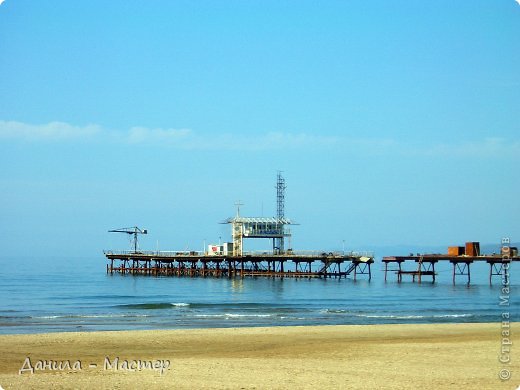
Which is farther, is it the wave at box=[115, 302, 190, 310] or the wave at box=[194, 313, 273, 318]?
the wave at box=[115, 302, 190, 310]

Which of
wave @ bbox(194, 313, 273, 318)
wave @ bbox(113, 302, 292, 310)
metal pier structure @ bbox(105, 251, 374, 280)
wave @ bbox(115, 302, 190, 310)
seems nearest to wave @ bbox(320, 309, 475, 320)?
wave @ bbox(194, 313, 273, 318)

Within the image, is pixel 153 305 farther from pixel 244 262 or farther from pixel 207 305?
pixel 244 262

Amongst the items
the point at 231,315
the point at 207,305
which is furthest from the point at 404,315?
the point at 207,305

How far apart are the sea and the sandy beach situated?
4931 millimetres

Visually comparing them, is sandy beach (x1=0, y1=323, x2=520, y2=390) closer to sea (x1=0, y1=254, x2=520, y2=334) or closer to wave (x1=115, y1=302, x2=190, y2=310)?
sea (x1=0, y1=254, x2=520, y2=334)

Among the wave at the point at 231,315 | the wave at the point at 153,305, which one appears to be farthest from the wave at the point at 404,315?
the wave at the point at 153,305

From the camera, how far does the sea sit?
3978 centimetres

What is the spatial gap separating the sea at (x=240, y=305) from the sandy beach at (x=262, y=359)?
4931mm

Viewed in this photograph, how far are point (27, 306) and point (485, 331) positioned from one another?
2904cm

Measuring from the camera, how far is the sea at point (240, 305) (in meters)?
39.8

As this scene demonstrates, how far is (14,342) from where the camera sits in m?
28.7

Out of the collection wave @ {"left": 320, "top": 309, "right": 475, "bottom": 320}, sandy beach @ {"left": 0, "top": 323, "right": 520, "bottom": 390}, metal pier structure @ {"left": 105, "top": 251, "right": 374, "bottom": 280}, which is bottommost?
wave @ {"left": 320, "top": 309, "right": 475, "bottom": 320}

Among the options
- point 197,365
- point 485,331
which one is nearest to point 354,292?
point 485,331

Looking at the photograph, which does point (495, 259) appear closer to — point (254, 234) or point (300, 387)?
point (254, 234)
